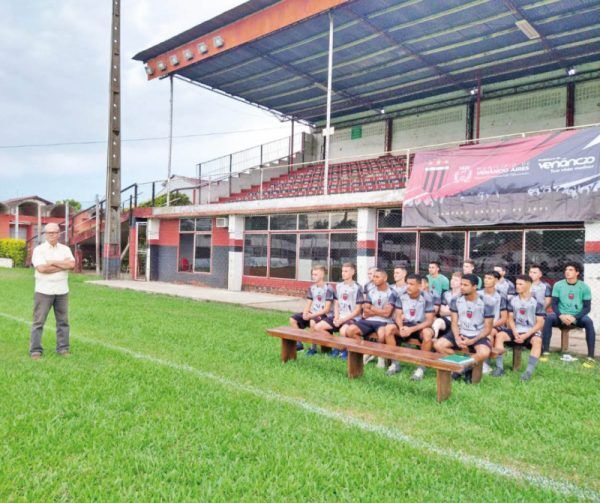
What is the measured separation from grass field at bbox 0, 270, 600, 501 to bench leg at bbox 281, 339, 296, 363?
0.39 feet

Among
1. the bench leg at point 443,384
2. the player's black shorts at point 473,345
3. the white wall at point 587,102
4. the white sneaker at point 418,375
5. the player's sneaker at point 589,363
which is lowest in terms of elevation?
the player's sneaker at point 589,363

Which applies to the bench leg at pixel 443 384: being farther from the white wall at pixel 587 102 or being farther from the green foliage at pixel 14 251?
the green foliage at pixel 14 251

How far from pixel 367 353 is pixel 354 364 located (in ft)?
1.11

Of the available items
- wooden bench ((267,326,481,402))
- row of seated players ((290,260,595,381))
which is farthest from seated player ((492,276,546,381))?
wooden bench ((267,326,481,402))

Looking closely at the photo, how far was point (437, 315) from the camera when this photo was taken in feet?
24.1

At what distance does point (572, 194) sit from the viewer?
10062 millimetres

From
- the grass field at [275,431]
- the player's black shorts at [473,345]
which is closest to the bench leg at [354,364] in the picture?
the grass field at [275,431]

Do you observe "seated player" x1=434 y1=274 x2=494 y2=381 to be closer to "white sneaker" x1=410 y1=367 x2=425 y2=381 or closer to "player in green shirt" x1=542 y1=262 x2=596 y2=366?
"white sneaker" x1=410 y1=367 x2=425 y2=381

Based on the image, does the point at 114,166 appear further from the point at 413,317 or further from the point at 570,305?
the point at 570,305

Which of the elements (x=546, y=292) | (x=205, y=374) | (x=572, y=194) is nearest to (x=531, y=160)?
(x=572, y=194)

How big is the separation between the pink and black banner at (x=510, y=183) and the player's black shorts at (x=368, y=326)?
19.0ft

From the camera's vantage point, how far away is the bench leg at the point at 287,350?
6547 millimetres

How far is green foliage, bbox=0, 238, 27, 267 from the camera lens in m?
28.7

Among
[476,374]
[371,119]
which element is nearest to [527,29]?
[371,119]
